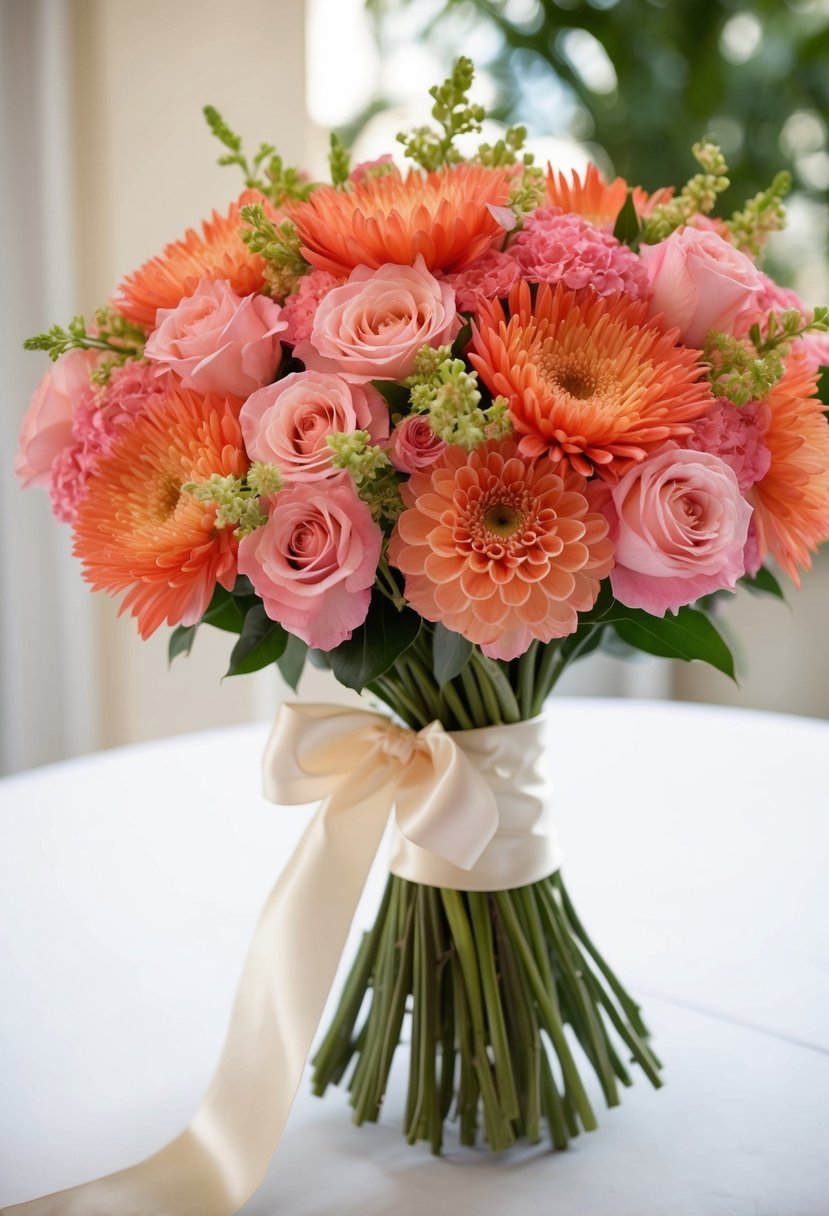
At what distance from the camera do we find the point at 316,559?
1.73ft

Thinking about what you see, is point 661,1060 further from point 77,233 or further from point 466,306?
point 77,233

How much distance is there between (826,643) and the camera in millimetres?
2893

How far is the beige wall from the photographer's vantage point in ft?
5.30

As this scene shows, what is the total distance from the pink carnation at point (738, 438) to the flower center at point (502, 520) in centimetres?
10

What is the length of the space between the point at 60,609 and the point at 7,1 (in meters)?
0.83

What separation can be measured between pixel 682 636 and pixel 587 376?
0.17 meters

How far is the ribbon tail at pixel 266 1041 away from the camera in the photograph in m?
0.63

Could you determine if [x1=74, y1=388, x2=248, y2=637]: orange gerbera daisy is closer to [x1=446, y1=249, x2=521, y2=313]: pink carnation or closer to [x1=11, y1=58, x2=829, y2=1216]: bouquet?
[x1=11, y1=58, x2=829, y2=1216]: bouquet

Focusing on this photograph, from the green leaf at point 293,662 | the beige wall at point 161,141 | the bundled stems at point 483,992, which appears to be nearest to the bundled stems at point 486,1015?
the bundled stems at point 483,992

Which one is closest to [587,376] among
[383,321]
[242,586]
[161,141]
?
[383,321]

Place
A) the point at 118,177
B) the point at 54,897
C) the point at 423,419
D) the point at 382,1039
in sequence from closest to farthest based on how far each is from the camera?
the point at 423,419 → the point at 382,1039 → the point at 54,897 → the point at 118,177

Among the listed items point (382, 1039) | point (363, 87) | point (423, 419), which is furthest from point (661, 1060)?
point (363, 87)

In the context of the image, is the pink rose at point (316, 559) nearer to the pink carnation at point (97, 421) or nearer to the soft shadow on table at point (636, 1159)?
the pink carnation at point (97, 421)

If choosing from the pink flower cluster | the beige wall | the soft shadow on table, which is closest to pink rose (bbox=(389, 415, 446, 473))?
the pink flower cluster
